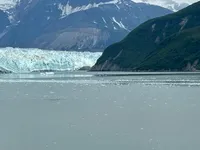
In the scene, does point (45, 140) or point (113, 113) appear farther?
point (113, 113)

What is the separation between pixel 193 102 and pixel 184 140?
25.1 metres

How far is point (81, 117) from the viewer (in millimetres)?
50750

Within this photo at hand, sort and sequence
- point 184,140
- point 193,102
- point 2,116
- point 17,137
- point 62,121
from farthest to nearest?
point 193,102 < point 2,116 < point 62,121 < point 17,137 < point 184,140

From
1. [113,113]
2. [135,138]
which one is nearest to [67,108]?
[113,113]

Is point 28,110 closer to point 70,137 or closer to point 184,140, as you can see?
point 70,137

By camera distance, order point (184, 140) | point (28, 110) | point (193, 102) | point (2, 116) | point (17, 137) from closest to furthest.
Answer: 1. point (184, 140)
2. point (17, 137)
3. point (2, 116)
4. point (28, 110)
5. point (193, 102)

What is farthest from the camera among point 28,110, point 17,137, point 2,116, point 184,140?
point 28,110

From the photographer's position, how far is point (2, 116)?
52.9 metres

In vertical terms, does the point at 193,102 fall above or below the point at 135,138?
below

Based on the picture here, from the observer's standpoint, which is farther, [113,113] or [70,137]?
[113,113]

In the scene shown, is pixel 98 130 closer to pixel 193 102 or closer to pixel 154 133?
pixel 154 133

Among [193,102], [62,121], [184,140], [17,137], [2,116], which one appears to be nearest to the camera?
[184,140]

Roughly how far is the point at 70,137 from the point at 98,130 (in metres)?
3.19

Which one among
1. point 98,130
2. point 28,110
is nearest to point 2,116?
point 28,110
